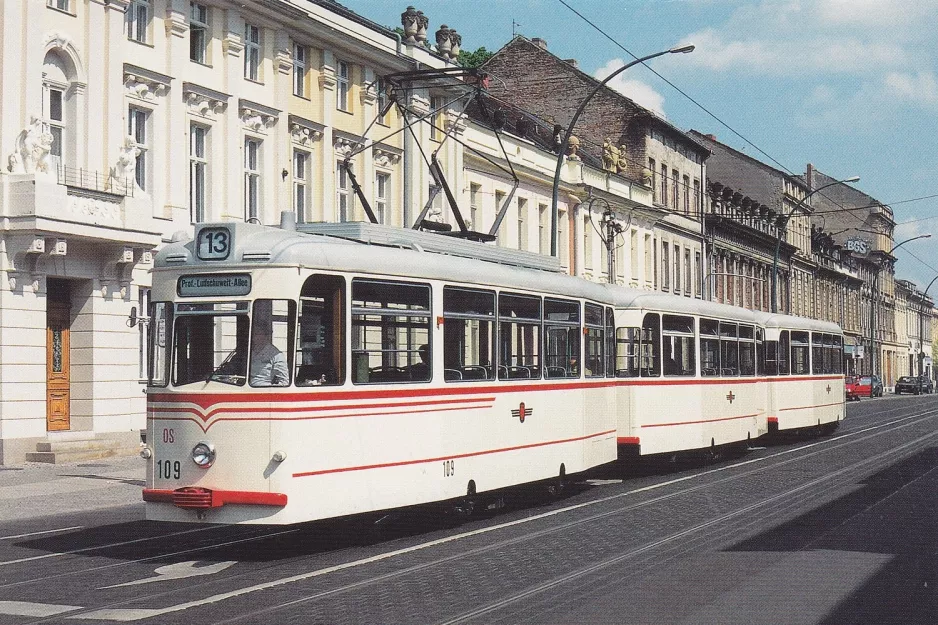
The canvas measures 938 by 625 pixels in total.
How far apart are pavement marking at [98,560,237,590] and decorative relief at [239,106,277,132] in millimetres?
21415

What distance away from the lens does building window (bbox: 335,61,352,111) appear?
37.7m

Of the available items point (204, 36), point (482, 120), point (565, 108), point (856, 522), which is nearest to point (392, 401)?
point (856, 522)

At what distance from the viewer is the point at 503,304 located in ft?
54.7

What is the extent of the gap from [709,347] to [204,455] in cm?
1575

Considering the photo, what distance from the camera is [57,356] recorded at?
2714cm

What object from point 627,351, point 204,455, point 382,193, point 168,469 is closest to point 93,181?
point 627,351

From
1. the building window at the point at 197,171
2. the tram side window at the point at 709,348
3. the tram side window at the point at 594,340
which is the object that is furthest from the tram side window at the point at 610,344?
the building window at the point at 197,171

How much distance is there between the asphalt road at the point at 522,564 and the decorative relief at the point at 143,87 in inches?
435

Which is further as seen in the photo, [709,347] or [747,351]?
[747,351]

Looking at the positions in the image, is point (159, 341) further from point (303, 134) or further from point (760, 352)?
point (303, 134)

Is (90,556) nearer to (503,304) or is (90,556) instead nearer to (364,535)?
(364,535)

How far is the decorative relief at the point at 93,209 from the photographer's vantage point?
25938 millimetres

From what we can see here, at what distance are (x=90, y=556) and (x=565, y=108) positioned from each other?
52664 millimetres

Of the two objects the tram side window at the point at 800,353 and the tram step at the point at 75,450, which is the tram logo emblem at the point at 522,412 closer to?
the tram step at the point at 75,450
